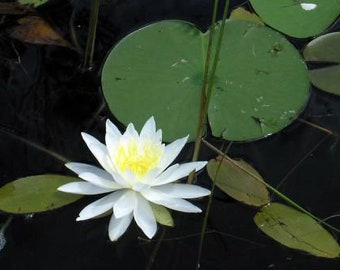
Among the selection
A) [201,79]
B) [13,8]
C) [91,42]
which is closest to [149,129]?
[201,79]

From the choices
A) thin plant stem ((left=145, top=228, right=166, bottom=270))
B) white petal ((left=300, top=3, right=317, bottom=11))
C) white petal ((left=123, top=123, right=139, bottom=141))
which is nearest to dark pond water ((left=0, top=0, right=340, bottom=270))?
thin plant stem ((left=145, top=228, right=166, bottom=270))

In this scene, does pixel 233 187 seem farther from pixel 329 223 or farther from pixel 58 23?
pixel 58 23

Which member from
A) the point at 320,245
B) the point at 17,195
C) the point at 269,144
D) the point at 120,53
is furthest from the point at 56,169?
the point at 320,245

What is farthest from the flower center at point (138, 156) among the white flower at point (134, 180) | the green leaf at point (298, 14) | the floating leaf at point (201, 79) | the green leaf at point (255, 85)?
the green leaf at point (298, 14)

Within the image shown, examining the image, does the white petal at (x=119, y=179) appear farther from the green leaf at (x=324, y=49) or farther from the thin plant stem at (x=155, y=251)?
the green leaf at (x=324, y=49)

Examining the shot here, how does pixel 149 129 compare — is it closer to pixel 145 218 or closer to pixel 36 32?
pixel 145 218

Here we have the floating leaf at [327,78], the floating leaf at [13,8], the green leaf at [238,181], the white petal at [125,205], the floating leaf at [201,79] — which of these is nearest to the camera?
the white petal at [125,205]

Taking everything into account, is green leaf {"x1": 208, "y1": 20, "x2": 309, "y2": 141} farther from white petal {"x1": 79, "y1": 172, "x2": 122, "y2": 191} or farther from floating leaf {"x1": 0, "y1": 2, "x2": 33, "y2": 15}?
floating leaf {"x1": 0, "y1": 2, "x2": 33, "y2": 15}
